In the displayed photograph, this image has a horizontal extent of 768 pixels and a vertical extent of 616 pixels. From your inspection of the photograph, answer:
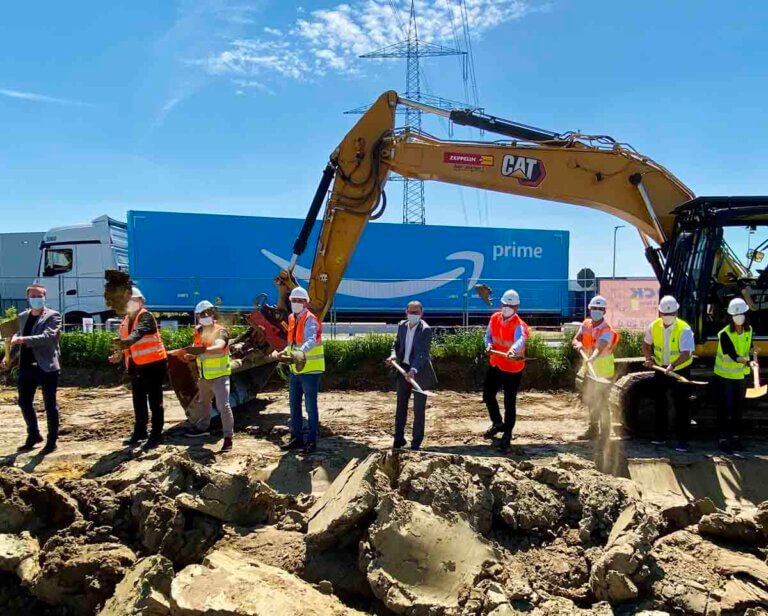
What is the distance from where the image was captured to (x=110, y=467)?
554cm

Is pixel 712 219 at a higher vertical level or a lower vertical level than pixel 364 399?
higher

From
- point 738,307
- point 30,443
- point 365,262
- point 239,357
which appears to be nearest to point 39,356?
point 30,443

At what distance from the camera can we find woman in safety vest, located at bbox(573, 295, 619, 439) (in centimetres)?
670

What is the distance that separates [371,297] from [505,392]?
11132 mm

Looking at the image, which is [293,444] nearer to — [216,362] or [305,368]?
[305,368]

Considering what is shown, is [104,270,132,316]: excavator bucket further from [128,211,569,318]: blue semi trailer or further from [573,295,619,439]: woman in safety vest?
[128,211,569,318]: blue semi trailer

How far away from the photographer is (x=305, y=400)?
20.1ft

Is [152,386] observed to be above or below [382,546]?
above

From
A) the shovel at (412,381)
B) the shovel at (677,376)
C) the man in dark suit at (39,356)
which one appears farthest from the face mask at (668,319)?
the man in dark suit at (39,356)

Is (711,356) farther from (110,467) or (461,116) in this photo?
(110,467)

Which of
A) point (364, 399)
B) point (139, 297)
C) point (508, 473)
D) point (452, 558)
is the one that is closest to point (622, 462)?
point (508, 473)

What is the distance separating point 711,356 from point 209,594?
20.1 ft

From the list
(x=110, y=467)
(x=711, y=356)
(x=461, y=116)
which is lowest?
(x=110, y=467)

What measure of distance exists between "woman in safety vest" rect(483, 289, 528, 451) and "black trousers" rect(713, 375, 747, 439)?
86.9 inches
